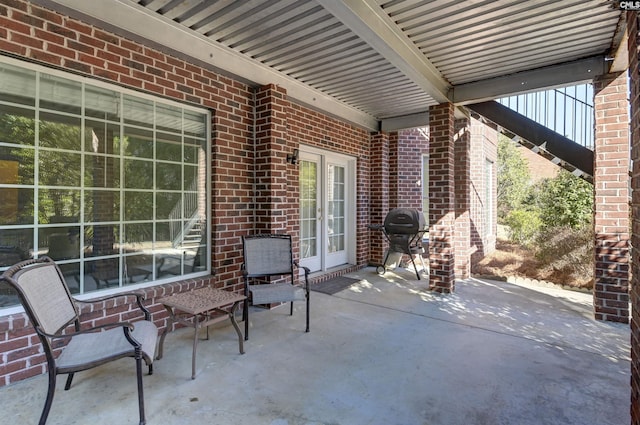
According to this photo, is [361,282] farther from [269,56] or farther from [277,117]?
[269,56]

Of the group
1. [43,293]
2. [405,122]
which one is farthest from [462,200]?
[43,293]

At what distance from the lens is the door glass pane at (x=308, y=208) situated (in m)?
5.62

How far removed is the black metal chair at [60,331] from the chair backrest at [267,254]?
4.89 feet

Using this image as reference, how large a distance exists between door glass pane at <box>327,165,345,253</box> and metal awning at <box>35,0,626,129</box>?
1.80 meters

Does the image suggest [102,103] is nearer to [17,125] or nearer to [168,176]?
[17,125]

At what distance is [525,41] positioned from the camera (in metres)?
3.57

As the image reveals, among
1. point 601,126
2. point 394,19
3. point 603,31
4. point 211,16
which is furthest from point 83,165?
point 601,126

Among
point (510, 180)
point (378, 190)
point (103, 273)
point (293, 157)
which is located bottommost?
point (103, 273)

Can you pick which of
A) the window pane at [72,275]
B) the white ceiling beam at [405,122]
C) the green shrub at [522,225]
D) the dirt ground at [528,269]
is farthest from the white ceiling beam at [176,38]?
the green shrub at [522,225]

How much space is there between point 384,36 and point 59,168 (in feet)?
10.4

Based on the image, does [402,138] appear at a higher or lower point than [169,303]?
higher

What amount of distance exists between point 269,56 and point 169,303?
2.98 meters

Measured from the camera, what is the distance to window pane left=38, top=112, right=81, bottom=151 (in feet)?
8.96

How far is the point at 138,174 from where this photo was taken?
3.34 m
